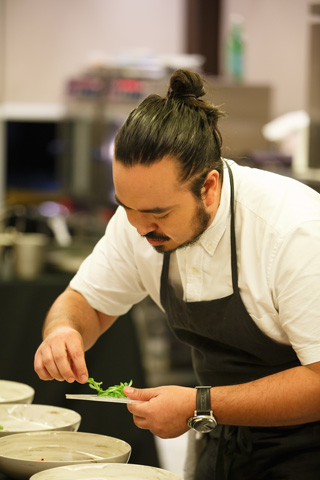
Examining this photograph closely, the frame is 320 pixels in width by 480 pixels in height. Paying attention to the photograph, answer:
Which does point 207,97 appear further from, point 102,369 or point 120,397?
point 102,369

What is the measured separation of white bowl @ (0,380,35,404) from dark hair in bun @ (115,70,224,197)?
0.64m

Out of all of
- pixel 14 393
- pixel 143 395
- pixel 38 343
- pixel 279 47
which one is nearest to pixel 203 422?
pixel 143 395

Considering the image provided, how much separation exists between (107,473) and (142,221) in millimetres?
496

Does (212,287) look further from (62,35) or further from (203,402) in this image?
(62,35)

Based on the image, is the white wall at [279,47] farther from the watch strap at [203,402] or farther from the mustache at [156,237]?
the watch strap at [203,402]

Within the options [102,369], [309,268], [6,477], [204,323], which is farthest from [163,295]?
[102,369]

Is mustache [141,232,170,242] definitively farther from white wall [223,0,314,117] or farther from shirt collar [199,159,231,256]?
white wall [223,0,314,117]

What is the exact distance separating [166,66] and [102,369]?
2973 millimetres

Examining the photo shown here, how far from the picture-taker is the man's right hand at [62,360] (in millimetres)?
1689

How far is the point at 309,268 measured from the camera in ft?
5.05

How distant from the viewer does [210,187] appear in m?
1.64

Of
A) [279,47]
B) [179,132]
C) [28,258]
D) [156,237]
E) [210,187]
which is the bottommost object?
[28,258]

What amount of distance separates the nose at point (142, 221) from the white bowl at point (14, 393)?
0.54 metres

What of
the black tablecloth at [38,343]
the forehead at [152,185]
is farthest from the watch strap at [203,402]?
the black tablecloth at [38,343]
